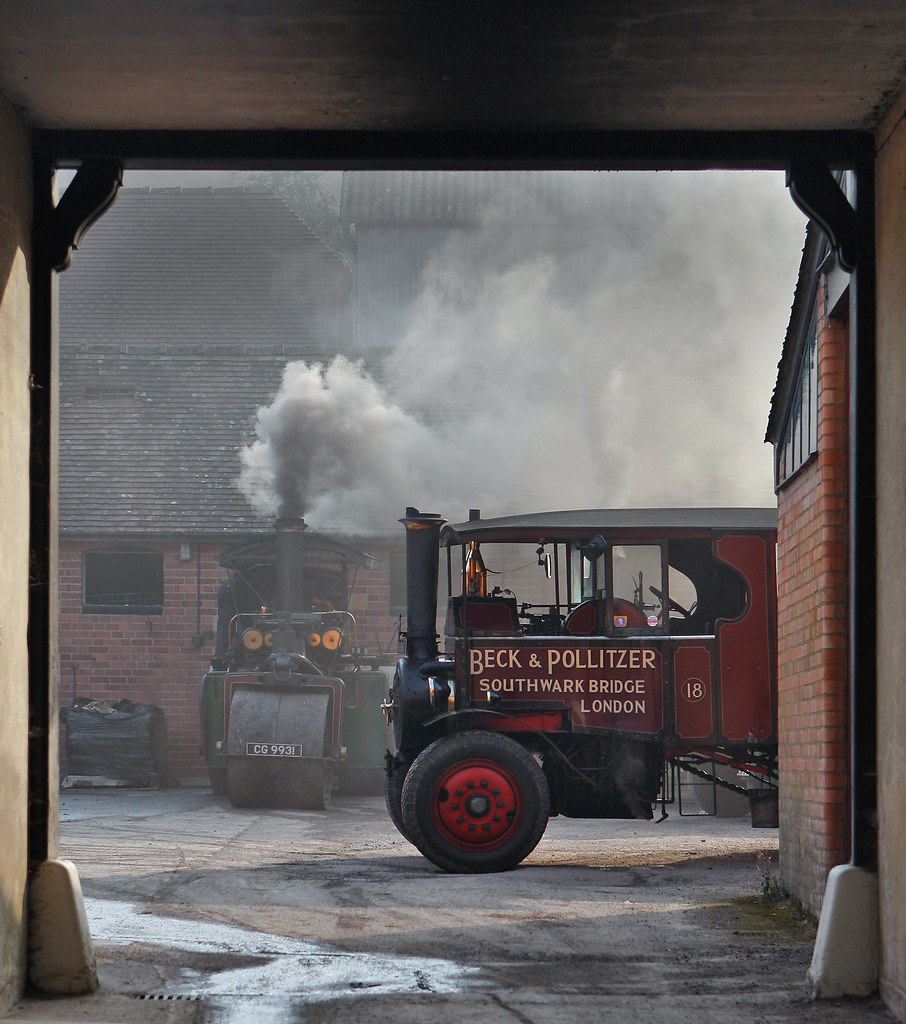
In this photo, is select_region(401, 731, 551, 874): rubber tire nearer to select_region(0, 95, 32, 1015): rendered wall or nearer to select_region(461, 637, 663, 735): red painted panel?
select_region(461, 637, 663, 735): red painted panel

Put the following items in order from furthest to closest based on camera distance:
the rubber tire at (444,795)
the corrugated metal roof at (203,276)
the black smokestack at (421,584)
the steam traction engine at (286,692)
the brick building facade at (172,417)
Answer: the corrugated metal roof at (203,276) → the brick building facade at (172,417) → the steam traction engine at (286,692) → the black smokestack at (421,584) → the rubber tire at (444,795)

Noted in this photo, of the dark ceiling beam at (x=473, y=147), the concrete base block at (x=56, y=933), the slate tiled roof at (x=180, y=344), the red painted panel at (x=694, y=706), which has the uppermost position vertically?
the slate tiled roof at (x=180, y=344)

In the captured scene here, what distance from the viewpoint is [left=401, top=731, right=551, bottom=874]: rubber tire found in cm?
909

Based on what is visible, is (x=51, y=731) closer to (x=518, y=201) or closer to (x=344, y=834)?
(x=344, y=834)

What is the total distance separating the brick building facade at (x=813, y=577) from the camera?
19.2ft

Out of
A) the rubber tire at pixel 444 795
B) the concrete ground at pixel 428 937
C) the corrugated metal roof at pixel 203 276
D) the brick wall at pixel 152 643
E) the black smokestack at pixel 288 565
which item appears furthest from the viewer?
the corrugated metal roof at pixel 203 276

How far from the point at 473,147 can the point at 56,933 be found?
3234mm

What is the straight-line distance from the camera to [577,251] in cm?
3011

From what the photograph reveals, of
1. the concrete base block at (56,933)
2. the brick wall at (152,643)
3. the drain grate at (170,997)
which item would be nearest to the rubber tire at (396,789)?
the drain grate at (170,997)

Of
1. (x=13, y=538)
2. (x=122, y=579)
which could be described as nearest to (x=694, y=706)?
(x=13, y=538)

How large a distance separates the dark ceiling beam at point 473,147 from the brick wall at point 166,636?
14536 mm

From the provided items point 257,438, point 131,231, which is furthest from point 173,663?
point 131,231

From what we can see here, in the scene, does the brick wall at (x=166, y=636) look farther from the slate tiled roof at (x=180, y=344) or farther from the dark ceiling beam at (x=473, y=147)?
the dark ceiling beam at (x=473, y=147)

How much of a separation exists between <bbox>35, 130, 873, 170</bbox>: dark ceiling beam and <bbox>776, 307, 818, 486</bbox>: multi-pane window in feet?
5.44
